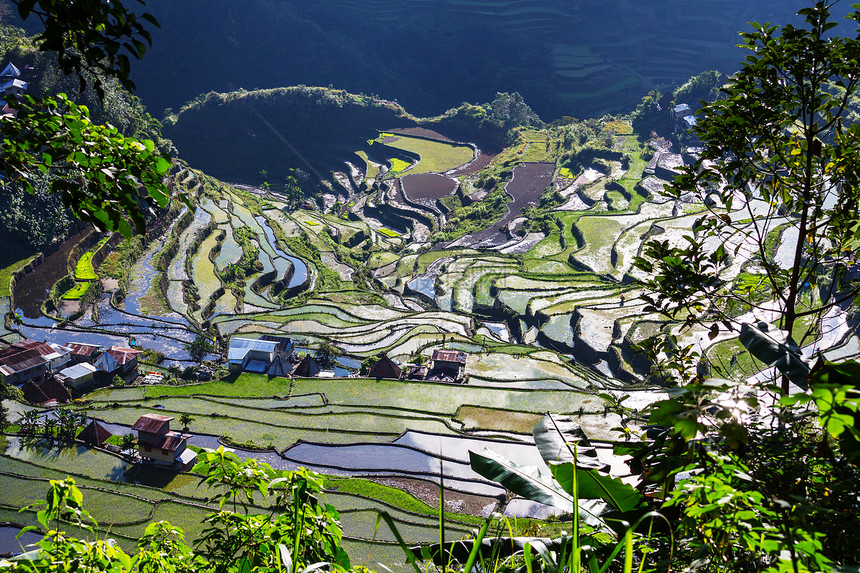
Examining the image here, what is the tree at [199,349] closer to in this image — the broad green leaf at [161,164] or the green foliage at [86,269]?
the green foliage at [86,269]

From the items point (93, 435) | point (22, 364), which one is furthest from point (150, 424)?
point (22, 364)

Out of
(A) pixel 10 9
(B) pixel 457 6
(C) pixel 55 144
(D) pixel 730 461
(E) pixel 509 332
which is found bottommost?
(E) pixel 509 332

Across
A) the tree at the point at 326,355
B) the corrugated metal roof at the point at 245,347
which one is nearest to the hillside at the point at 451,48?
the tree at the point at 326,355

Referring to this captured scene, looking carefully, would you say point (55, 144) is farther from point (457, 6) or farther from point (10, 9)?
point (457, 6)

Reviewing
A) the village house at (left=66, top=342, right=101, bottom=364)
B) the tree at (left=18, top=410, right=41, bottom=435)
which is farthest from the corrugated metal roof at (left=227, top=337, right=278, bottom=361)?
the tree at (left=18, top=410, right=41, bottom=435)

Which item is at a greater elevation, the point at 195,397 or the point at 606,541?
the point at 606,541

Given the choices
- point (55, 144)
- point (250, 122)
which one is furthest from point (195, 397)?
point (250, 122)

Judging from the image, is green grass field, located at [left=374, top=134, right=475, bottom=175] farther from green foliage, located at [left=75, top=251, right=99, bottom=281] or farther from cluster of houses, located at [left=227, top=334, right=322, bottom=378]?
cluster of houses, located at [left=227, top=334, right=322, bottom=378]

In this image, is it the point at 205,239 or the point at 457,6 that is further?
the point at 457,6
